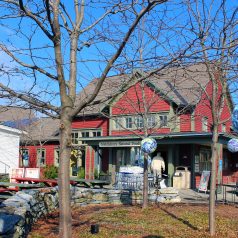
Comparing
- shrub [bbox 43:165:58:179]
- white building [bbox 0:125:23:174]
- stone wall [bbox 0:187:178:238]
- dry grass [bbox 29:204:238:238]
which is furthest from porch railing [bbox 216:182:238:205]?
shrub [bbox 43:165:58:179]

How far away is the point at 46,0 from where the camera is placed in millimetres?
5090

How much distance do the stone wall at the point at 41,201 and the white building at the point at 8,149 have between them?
32.7 ft

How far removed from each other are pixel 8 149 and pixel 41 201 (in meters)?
12.3

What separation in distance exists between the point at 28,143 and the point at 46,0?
28.4 m

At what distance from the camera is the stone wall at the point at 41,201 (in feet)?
23.1

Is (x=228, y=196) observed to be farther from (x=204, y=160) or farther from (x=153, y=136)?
(x=204, y=160)

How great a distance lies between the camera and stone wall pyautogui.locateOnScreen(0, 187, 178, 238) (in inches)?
277

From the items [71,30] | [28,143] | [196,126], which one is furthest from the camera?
[28,143]

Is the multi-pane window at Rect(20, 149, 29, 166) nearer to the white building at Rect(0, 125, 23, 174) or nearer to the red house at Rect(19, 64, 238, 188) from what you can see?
the red house at Rect(19, 64, 238, 188)

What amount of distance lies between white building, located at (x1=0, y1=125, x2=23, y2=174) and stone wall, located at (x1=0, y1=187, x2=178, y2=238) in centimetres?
996

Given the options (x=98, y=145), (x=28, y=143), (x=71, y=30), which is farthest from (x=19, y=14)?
(x=28, y=143)

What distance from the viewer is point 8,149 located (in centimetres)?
2255

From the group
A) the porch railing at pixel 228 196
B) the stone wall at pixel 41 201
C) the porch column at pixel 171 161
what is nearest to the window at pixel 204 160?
the porch column at pixel 171 161

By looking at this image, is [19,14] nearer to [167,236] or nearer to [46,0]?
[46,0]
